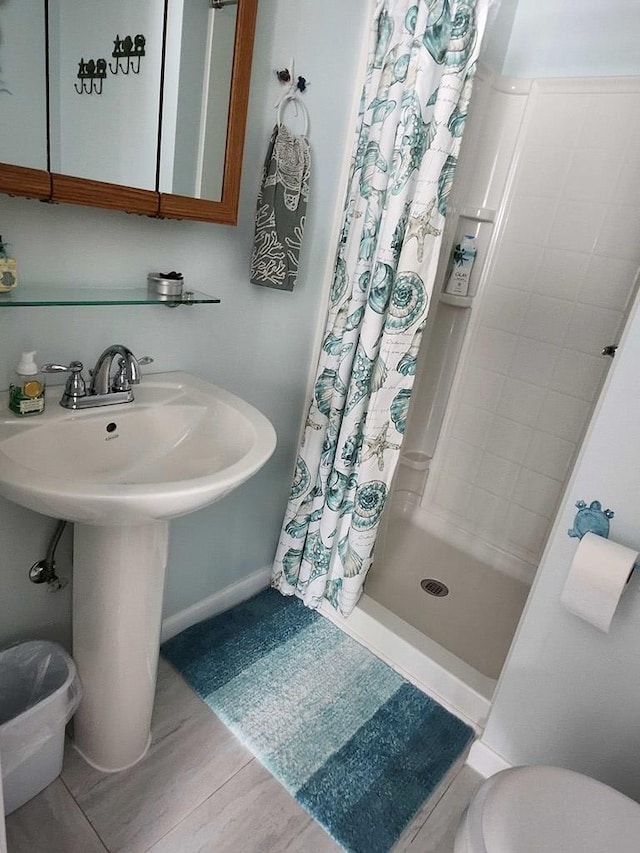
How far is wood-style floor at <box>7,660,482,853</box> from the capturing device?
119 centimetres

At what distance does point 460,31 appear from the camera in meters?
1.26

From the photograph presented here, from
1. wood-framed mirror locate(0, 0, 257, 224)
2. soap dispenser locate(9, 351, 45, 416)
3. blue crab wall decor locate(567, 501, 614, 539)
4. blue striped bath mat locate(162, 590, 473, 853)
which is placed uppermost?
wood-framed mirror locate(0, 0, 257, 224)

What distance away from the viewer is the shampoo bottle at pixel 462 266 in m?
2.17

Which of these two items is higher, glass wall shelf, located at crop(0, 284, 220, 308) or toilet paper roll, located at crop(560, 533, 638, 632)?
glass wall shelf, located at crop(0, 284, 220, 308)

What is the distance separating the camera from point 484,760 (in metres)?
1.45

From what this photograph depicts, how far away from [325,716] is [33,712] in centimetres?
78

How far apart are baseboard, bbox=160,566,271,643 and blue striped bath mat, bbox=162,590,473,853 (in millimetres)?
25

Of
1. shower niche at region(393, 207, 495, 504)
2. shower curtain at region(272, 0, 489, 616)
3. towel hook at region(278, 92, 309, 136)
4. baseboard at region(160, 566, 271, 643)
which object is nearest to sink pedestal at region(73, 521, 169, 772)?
baseboard at region(160, 566, 271, 643)

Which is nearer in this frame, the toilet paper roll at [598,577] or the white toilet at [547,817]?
the white toilet at [547,817]

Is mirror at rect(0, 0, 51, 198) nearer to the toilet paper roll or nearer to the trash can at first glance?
the trash can

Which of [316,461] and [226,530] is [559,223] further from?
[226,530]

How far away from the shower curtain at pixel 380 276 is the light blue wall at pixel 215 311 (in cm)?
10

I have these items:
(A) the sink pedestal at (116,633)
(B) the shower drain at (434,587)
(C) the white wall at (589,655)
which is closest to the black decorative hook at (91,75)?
(A) the sink pedestal at (116,633)

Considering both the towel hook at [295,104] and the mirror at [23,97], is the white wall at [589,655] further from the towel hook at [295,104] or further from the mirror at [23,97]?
the mirror at [23,97]
